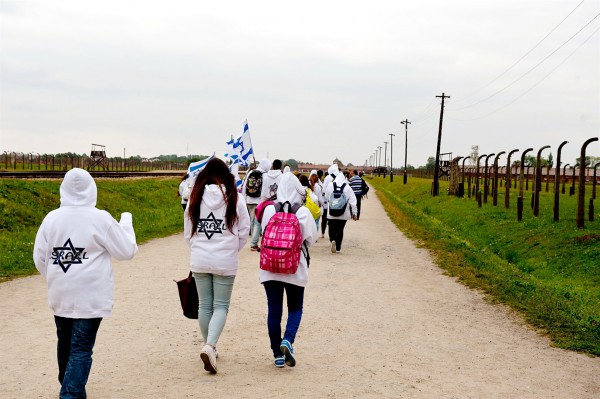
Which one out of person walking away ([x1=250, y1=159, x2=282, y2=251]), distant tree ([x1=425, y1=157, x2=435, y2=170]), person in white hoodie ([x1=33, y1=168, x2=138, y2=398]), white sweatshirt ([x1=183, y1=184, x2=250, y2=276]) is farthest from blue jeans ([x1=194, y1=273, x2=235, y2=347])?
distant tree ([x1=425, y1=157, x2=435, y2=170])

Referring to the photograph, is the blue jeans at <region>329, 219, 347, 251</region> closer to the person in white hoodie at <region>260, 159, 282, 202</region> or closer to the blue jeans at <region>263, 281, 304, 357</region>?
the person in white hoodie at <region>260, 159, 282, 202</region>

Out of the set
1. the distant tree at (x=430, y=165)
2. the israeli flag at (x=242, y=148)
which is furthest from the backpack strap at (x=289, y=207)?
the distant tree at (x=430, y=165)

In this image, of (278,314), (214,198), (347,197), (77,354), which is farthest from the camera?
(347,197)

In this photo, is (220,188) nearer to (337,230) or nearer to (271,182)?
(271,182)

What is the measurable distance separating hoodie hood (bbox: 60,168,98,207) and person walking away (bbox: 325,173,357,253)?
379 inches

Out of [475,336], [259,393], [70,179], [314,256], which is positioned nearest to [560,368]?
[475,336]

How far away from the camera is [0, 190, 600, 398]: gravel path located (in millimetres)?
5520

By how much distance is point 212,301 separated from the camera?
6.07 metres

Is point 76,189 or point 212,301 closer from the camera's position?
point 76,189

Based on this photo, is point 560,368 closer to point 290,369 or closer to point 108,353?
point 290,369

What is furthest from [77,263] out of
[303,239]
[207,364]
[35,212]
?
[35,212]

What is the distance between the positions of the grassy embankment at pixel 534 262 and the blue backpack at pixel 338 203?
2.21 m

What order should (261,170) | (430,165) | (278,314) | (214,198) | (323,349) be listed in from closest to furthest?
(214,198) < (278,314) < (323,349) < (261,170) < (430,165)

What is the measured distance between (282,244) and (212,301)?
811mm
